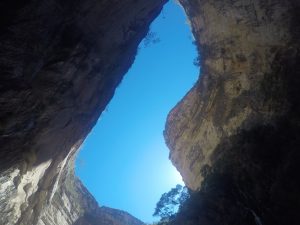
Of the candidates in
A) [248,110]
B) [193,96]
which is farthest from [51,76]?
[193,96]

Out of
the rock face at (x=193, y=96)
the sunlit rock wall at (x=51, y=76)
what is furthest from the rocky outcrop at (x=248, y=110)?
the sunlit rock wall at (x=51, y=76)

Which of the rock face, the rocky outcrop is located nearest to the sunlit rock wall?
the rock face

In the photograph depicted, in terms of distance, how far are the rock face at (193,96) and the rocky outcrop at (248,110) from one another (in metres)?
0.06

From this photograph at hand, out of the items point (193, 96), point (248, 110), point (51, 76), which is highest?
point (193, 96)

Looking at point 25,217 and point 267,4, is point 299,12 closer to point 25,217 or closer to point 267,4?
point 267,4

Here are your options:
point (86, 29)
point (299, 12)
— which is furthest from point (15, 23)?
point (299, 12)

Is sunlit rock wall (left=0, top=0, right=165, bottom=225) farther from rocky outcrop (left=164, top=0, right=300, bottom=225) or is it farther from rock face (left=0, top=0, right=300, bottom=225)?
rocky outcrop (left=164, top=0, right=300, bottom=225)

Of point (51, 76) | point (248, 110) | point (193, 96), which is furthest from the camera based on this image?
point (193, 96)

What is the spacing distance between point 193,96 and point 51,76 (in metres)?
14.2

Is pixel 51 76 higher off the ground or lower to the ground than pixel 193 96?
lower

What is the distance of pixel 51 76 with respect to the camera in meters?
13.1

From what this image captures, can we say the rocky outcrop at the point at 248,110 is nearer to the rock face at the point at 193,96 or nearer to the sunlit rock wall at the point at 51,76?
the rock face at the point at 193,96

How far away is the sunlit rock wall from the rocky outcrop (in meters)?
6.23

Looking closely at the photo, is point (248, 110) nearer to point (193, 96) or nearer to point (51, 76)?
point (193, 96)
